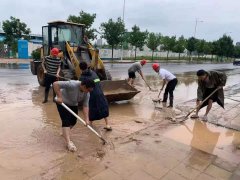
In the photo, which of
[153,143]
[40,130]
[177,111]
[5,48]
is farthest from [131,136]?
[5,48]

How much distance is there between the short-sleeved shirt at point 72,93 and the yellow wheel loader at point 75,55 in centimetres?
304

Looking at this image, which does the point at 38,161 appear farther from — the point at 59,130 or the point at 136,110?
the point at 136,110

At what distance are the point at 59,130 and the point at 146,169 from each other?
7.60 ft

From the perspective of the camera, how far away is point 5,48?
33.0 metres

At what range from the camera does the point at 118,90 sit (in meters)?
8.67

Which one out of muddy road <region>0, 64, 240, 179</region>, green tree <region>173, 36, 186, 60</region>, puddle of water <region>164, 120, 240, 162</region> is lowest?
puddle of water <region>164, 120, 240, 162</region>

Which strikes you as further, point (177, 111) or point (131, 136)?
point (177, 111)

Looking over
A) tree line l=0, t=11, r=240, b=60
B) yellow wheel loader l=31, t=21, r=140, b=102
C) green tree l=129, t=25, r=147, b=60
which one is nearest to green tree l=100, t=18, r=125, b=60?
tree line l=0, t=11, r=240, b=60

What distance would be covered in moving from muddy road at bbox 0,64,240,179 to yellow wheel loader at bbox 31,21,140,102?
1.55 ft

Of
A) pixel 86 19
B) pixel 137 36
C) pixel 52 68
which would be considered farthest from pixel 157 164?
pixel 137 36

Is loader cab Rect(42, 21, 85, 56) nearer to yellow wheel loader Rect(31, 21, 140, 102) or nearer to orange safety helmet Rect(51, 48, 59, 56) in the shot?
yellow wheel loader Rect(31, 21, 140, 102)

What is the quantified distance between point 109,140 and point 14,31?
97.9ft

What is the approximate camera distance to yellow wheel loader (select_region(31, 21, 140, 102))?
337 inches

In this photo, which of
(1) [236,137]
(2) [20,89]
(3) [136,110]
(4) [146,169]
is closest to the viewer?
(4) [146,169]
